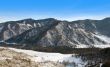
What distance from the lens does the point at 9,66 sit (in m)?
105

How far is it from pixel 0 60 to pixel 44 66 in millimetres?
18248

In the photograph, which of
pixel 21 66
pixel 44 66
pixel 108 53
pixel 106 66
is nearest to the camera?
pixel 106 66

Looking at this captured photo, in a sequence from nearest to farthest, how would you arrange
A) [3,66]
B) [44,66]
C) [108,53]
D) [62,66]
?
[3,66] → [44,66] → [62,66] → [108,53]

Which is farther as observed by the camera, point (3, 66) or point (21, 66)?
point (21, 66)

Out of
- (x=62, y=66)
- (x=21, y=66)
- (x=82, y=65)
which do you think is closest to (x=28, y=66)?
(x=21, y=66)

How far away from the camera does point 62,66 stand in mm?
133250

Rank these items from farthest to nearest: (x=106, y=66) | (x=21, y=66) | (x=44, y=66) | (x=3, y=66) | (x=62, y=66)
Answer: (x=62, y=66), (x=44, y=66), (x=21, y=66), (x=3, y=66), (x=106, y=66)

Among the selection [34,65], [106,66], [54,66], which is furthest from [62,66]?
[106,66]

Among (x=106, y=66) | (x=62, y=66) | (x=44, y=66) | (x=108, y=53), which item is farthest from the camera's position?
(x=108, y=53)

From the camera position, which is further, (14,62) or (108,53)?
(108,53)

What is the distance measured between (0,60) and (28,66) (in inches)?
398

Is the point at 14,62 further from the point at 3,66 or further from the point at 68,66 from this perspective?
the point at 68,66

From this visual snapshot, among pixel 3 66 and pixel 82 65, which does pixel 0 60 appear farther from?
pixel 82 65

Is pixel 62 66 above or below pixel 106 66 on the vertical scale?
below
